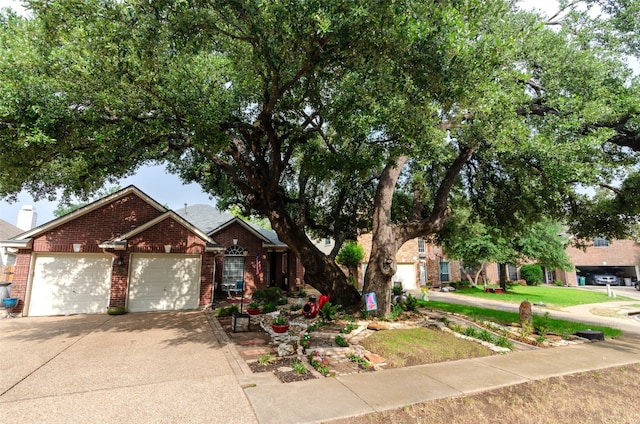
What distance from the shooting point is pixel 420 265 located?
27.7m

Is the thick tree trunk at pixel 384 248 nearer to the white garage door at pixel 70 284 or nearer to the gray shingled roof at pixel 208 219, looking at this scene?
the gray shingled roof at pixel 208 219

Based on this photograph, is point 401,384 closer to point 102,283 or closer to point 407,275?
point 102,283

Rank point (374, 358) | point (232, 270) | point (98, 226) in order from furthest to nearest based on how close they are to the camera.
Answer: point (232, 270) < point (98, 226) < point (374, 358)

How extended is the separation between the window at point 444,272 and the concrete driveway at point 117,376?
24539mm

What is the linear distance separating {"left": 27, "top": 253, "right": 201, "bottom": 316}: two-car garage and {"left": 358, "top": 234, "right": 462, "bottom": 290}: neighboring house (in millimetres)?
14794

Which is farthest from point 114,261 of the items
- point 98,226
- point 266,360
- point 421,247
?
point 421,247

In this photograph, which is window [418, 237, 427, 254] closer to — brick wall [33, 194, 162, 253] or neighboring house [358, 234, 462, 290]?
neighboring house [358, 234, 462, 290]

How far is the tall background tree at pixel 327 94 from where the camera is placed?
17.4 feet

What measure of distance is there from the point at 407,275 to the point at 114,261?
2147 cm

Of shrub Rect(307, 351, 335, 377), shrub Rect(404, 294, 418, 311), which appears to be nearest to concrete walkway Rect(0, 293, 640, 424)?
shrub Rect(307, 351, 335, 377)

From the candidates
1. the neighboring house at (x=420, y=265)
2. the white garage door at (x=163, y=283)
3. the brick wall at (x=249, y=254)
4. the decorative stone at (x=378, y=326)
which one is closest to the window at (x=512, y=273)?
the neighboring house at (x=420, y=265)

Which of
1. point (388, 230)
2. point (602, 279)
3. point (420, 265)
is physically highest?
point (388, 230)

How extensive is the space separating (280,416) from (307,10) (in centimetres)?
573

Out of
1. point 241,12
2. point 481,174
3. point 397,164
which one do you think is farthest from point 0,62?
point 481,174
